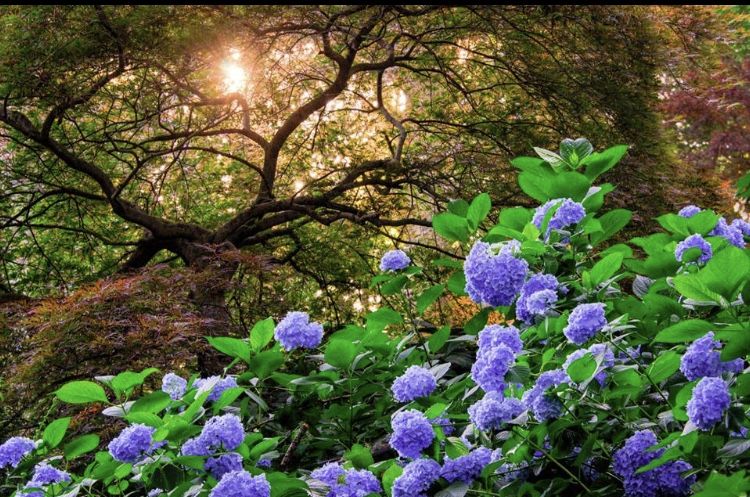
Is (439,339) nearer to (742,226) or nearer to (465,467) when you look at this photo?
(465,467)

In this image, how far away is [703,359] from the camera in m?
1.09

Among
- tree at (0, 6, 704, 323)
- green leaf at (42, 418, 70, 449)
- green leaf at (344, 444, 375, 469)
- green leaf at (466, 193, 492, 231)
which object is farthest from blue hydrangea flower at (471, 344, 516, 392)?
tree at (0, 6, 704, 323)

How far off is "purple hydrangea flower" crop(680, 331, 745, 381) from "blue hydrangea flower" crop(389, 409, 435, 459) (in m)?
0.37

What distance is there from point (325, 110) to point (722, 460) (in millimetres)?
5140

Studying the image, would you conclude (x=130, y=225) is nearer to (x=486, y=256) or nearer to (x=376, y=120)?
(x=376, y=120)

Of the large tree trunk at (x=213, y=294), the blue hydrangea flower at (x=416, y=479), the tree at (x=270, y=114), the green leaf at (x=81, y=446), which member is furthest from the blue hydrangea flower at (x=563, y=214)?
the tree at (x=270, y=114)

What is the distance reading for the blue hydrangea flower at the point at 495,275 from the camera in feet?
4.34

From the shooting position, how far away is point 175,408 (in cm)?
158

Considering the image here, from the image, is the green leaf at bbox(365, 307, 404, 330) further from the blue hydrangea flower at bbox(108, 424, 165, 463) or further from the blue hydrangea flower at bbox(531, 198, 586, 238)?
the blue hydrangea flower at bbox(108, 424, 165, 463)

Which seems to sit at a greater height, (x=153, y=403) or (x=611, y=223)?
(x=611, y=223)

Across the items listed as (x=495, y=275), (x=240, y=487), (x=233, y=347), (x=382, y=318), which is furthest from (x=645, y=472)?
(x=233, y=347)

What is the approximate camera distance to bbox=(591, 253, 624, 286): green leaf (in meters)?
1.34

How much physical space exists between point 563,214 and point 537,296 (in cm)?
19

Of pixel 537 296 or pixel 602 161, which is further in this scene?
pixel 602 161
